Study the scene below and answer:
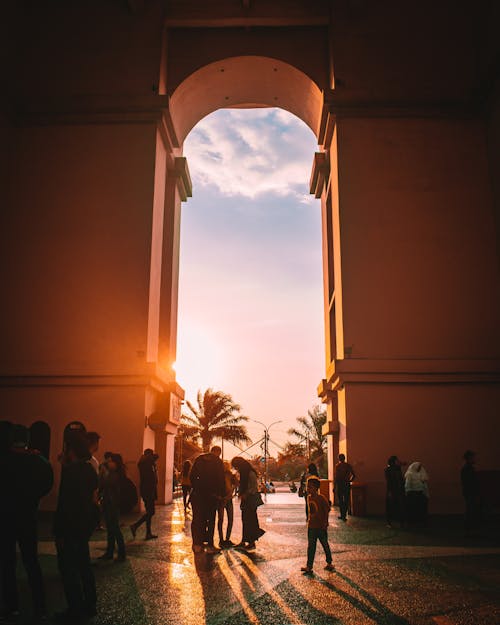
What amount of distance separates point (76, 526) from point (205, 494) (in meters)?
4.41

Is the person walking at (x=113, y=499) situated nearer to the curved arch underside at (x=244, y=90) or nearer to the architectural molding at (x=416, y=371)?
the architectural molding at (x=416, y=371)

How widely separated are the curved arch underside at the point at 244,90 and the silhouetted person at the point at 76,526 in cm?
1765

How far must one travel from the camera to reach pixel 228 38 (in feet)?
70.4

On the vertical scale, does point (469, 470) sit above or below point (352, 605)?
above

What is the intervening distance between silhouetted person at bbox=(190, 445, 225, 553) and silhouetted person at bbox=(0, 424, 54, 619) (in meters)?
4.29

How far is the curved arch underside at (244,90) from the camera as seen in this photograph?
2150cm

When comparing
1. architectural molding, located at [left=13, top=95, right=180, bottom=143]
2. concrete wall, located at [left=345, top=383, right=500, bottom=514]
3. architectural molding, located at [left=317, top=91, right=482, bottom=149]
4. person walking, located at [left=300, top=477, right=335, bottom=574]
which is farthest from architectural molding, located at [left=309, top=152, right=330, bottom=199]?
person walking, located at [left=300, top=477, right=335, bottom=574]

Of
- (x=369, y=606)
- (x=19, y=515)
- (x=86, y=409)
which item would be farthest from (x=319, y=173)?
(x=19, y=515)

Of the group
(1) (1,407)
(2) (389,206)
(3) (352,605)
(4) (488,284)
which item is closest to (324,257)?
(2) (389,206)

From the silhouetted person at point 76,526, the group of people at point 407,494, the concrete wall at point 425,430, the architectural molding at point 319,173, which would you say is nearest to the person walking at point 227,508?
the group of people at point 407,494

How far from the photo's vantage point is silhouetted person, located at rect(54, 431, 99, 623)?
550 centimetres

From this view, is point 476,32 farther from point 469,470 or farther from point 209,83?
point 469,470

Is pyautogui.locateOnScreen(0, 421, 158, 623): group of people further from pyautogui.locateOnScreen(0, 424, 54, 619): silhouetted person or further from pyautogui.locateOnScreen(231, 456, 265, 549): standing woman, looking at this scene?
pyautogui.locateOnScreen(231, 456, 265, 549): standing woman

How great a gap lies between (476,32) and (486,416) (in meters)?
13.1
